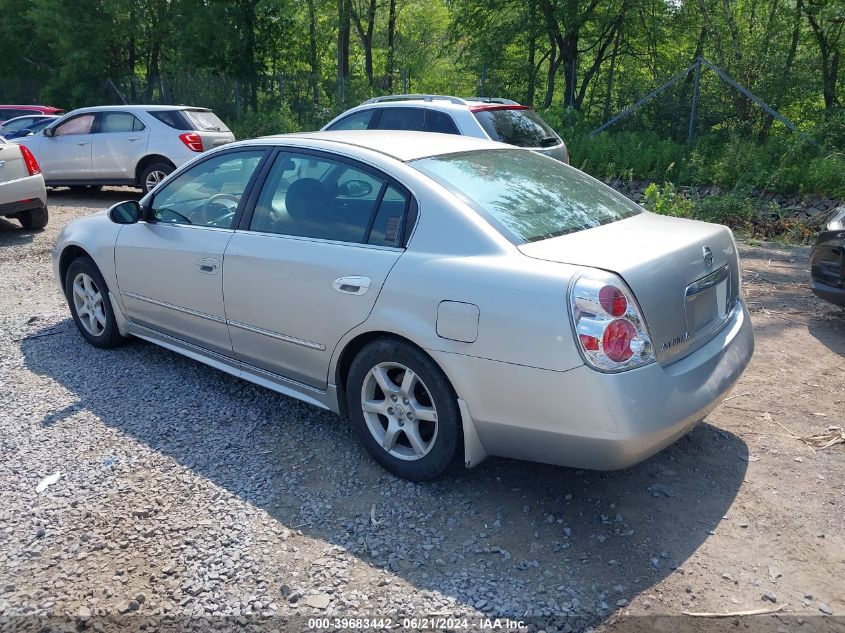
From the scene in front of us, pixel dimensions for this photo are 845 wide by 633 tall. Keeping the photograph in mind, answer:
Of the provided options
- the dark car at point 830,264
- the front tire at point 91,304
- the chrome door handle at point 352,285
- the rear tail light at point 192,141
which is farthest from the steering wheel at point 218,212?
the rear tail light at point 192,141

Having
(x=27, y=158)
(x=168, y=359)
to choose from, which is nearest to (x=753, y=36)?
(x=27, y=158)

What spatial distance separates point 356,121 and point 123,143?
4247 millimetres

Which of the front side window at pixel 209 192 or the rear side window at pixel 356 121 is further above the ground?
the front side window at pixel 209 192

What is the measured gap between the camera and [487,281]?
3154 millimetres

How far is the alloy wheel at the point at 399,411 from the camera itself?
347 cm

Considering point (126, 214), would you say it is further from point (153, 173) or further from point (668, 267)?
point (153, 173)

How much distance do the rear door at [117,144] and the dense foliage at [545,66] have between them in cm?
843

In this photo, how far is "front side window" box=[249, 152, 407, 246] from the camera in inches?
144

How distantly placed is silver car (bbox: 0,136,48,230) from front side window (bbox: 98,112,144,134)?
2.80m

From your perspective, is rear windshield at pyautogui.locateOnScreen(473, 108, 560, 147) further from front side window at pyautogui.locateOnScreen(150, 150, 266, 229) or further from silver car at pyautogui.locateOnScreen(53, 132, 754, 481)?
front side window at pyautogui.locateOnScreen(150, 150, 266, 229)

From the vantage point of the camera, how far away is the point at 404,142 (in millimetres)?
4137

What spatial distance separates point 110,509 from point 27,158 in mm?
7582

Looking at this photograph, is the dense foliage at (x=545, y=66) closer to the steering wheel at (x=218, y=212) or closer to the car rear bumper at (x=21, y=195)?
the car rear bumper at (x=21, y=195)

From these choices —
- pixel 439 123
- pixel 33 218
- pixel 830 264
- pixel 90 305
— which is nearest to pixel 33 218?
pixel 33 218
